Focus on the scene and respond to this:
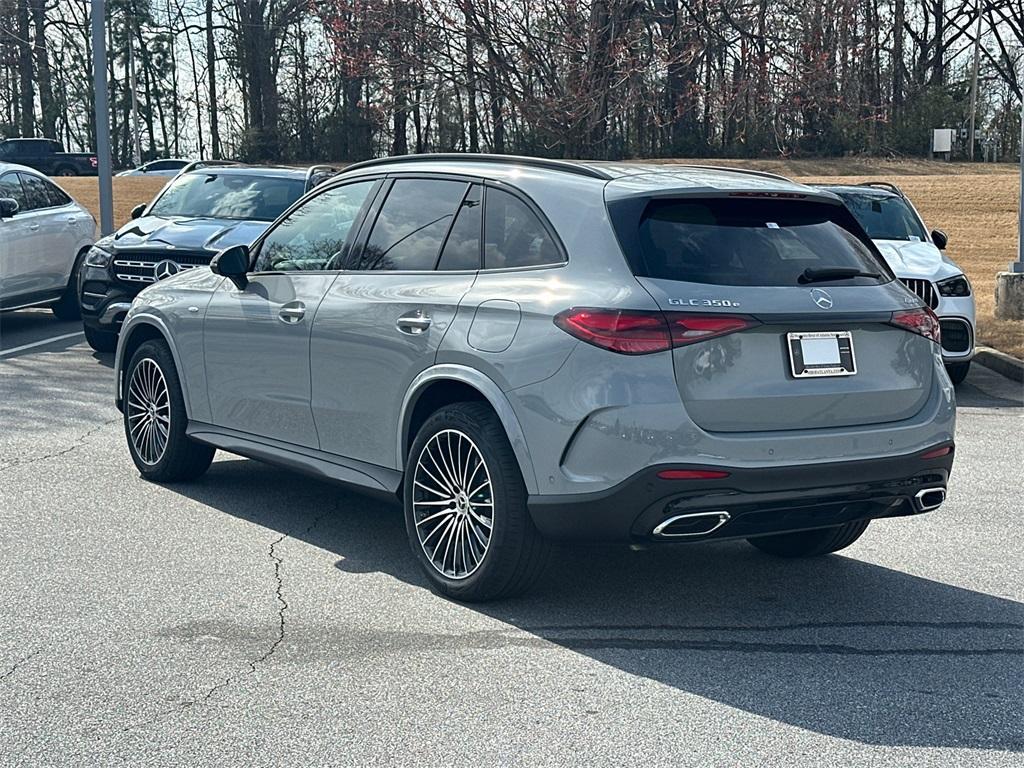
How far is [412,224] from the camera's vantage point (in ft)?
20.0

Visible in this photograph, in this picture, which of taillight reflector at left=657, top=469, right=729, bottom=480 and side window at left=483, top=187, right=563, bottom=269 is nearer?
taillight reflector at left=657, top=469, right=729, bottom=480

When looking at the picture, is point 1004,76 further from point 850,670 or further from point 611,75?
point 850,670

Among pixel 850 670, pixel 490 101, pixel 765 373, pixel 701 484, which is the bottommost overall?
pixel 850 670

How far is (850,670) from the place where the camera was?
4738mm

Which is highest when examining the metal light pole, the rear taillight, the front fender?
the metal light pole

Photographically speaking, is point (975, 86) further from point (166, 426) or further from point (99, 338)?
point (166, 426)

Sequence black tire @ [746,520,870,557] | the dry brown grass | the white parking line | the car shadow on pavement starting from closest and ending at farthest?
the car shadow on pavement → black tire @ [746,520,870,557] → the white parking line → the dry brown grass

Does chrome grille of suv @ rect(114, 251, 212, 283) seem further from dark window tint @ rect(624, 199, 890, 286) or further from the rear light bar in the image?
the rear light bar

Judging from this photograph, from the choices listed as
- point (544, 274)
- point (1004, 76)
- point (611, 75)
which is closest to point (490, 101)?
point (611, 75)

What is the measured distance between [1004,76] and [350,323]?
51.2m

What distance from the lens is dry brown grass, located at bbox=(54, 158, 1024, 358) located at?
25047 millimetres

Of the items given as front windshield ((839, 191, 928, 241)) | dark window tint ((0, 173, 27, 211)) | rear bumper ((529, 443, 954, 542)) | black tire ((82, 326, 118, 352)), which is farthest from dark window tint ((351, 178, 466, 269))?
dark window tint ((0, 173, 27, 211))

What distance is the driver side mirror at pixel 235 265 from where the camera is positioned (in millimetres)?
6879

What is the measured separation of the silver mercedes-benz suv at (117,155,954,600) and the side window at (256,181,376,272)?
0.13 meters
